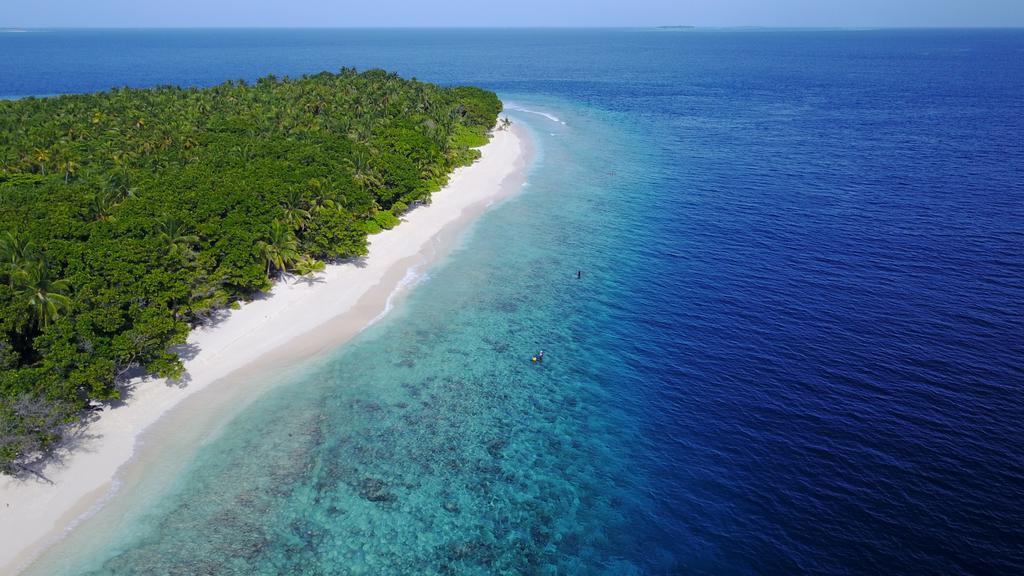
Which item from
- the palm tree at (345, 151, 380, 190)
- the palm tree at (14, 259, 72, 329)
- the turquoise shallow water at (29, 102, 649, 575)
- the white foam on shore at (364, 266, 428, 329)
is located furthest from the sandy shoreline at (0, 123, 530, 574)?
the palm tree at (14, 259, 72, 329)

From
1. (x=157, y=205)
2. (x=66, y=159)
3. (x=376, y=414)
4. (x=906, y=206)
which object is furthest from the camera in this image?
(x=906, y=206)

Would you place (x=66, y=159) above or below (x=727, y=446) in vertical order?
above

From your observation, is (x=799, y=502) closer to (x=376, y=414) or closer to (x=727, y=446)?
(x=727, y=446)

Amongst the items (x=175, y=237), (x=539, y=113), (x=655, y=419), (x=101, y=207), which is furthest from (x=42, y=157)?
(x=539, y=113)

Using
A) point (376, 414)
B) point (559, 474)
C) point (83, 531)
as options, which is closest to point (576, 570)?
point (559, 474)

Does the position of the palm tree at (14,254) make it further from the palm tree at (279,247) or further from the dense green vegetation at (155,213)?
the palm tree at (279,247)

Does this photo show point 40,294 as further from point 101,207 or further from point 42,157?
point 42,157

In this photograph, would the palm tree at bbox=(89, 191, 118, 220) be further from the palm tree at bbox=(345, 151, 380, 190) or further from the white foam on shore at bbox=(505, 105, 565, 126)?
the white foam on shore at bbox=(505, 105, 565, 126)

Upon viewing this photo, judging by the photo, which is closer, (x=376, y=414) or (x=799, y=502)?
(x=799, y=502)
